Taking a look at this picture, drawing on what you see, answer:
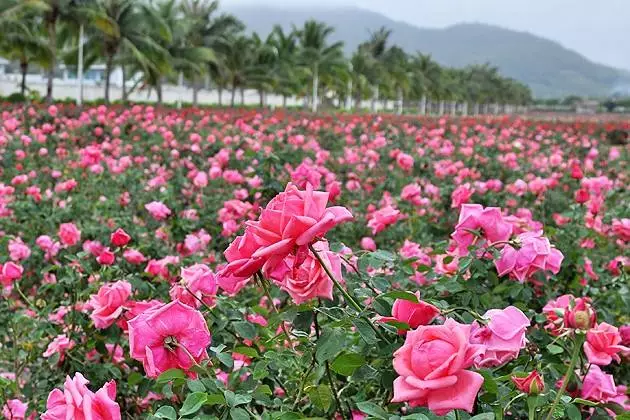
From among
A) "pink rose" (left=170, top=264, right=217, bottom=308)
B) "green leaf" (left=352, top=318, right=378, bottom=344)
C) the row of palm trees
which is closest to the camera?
"green leaf" (left=352, top=318, right=378, bottom=344)

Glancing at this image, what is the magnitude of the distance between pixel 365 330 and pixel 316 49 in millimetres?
39372

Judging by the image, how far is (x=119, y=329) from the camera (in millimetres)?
1891

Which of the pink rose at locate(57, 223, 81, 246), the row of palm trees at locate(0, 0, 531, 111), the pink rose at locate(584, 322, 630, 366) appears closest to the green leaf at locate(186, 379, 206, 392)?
the pink rose at locate(584, 322, 630, 366)

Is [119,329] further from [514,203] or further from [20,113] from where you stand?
[20,113]

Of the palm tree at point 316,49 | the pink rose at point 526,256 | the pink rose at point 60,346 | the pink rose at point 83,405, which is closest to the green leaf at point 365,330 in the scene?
the pink rose at point 83,405

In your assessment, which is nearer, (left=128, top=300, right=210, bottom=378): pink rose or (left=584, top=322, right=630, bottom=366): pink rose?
(left=128, top=300, right=210, bottom=378): pink rose

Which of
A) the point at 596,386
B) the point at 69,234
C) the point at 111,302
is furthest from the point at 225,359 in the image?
the point at 69,234

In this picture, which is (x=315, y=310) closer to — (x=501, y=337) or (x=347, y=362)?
(x=347, y=362)

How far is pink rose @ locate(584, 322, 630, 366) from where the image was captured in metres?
1.26

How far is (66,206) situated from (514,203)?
2.22 m

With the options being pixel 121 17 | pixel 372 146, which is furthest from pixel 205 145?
pixel 121 17

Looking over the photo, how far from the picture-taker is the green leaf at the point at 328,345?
3.51 feet

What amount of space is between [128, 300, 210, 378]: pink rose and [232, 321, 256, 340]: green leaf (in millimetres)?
200

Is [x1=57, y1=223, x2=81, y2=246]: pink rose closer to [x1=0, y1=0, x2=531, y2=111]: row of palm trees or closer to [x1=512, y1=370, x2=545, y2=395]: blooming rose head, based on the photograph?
[x1=512, y1=370, x2=545, y2=395]: blooming rose head
